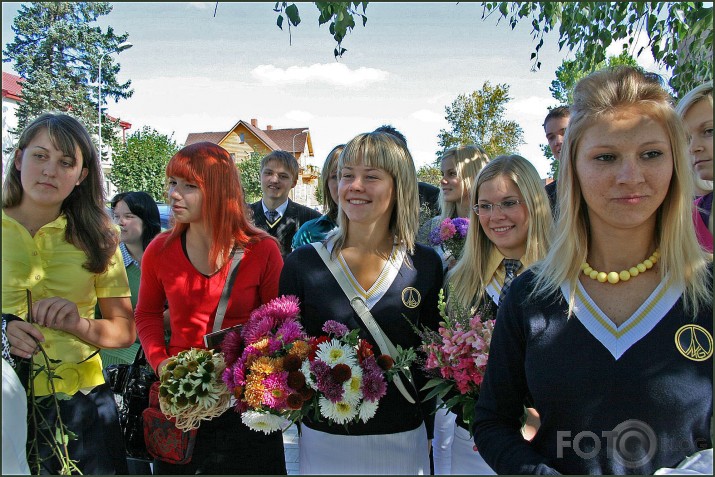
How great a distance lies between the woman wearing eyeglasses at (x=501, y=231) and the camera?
2.76 metres

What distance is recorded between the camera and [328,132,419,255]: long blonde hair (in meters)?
2.73

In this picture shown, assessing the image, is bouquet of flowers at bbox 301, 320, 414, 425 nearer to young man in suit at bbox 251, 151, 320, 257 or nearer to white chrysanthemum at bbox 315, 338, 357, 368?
white chrysanthemum at bbox 315, 338, 357, 368

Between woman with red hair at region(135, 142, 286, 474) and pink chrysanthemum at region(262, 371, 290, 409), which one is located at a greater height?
woman with red hair at region(135, 142, 286, 474)

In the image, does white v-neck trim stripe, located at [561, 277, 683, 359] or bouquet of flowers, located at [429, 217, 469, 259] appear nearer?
white v-neck trim stripe, located at [561, 277, 683, 359]

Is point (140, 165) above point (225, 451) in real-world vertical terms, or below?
above

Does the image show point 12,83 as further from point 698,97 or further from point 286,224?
point 698,97

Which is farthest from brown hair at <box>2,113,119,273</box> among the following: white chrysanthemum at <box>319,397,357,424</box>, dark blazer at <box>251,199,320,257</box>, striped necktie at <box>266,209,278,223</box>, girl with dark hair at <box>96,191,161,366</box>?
striped necktie at <box>266,209,278,223</box>

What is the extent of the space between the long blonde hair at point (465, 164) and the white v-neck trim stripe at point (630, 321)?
3022 millimetres

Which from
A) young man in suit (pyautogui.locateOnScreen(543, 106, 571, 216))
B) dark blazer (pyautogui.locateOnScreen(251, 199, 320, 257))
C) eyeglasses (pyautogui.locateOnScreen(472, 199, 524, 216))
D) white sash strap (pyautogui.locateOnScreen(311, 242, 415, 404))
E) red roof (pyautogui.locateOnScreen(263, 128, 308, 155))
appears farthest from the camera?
red roof (pyautogui.locateOnScreen(263, 128, 308, 155))

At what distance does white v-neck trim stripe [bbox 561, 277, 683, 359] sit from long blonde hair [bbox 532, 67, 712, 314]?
37 millimetres

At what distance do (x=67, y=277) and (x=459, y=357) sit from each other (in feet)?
6.00

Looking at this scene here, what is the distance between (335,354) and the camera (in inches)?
88.0

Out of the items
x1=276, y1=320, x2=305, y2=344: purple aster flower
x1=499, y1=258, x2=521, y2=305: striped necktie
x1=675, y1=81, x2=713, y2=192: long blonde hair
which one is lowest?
x1=276, y1=320, x2=305, y2=344: purple aster flower

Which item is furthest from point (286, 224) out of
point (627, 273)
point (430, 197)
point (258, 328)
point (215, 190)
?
point (627, 273)
